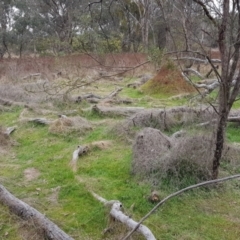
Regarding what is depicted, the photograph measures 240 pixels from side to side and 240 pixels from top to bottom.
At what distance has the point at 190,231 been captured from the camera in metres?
3.67

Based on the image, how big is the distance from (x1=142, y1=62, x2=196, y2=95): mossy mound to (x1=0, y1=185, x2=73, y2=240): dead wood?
721 centimetres

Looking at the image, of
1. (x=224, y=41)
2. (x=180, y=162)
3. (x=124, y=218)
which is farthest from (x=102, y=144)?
(x=224, y=41)

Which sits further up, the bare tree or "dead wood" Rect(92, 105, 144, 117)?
the bare tree

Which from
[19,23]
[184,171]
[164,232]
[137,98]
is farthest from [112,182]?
[19,23]

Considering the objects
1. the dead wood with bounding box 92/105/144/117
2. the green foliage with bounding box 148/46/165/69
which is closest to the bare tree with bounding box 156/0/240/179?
the green foliage with bounding box 148/46/165/69

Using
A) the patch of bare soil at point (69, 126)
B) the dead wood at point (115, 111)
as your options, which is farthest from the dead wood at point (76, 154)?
the dead wood at point (115, 111)

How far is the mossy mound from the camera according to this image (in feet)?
35.0

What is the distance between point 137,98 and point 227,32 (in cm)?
656

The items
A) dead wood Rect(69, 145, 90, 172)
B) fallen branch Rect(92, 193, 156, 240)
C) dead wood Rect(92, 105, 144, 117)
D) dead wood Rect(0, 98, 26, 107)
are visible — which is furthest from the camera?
dead wood Rect(0, 98, 26, 107)

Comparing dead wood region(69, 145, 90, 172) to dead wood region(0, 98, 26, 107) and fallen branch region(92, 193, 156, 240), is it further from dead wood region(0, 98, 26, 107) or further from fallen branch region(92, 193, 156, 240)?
dead wood region(0, 98, 26, 107)

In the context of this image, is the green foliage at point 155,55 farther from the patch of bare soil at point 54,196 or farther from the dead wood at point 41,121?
the dead wood at point 41,121

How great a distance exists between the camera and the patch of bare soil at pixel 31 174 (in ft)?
16.8

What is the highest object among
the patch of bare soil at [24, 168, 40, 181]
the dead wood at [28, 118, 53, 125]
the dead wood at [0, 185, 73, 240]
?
the dead wood at [0, 185, 73, 240]

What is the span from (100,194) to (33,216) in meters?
0.95
